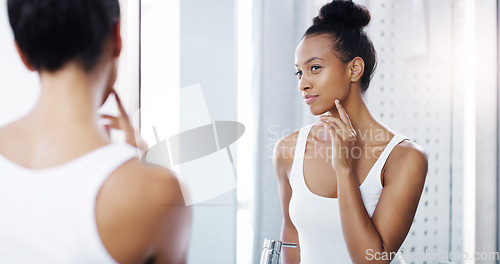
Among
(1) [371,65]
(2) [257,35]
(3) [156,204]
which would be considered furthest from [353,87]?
(3) [156,204]

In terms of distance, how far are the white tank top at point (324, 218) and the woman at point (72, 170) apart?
1.09 ft

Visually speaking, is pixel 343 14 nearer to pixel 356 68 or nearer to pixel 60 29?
pixel 356 68

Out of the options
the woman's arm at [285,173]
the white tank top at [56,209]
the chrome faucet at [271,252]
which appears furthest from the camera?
the woman's arm at [285,173]

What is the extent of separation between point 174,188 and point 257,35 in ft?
1.26

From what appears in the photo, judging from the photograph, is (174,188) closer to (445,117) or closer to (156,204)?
(156,204)

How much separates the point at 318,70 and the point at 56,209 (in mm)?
392

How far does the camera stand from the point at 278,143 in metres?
0.70

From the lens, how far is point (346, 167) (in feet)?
1.86

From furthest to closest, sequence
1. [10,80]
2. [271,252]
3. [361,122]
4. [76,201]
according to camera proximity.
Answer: [361,122] → [271,252] → [10,80] → [76,201]

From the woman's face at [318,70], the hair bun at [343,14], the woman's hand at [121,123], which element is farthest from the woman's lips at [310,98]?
the woman's hand at [121,123]

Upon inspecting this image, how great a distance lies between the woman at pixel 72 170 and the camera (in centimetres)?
30

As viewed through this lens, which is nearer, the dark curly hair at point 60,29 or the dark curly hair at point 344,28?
the dark curly hair at point 60,29

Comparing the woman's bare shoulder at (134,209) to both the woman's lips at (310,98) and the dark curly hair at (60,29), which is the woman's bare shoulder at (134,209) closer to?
the dark curly hair at (60,29)

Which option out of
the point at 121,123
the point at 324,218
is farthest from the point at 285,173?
the point at 121,123
